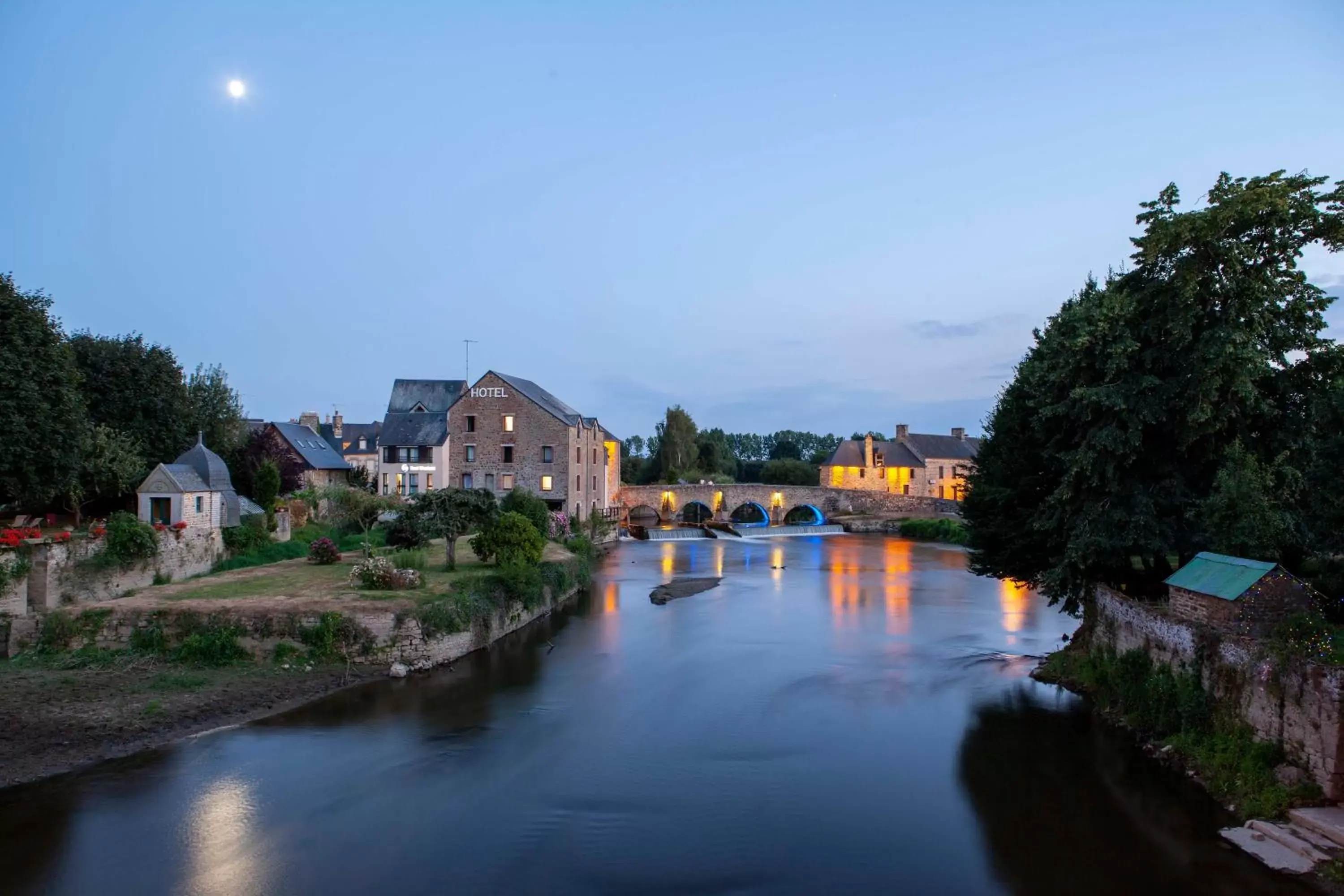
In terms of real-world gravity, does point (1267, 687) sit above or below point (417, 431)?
below

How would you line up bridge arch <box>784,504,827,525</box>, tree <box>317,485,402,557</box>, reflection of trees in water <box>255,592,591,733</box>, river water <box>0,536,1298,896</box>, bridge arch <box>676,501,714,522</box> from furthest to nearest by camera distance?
bridge arch <box>784,504,827,525</box> < bridge arch <box>676,501,714,522</box> < tree <box>317,485,402,557</box> < reflection of trees in water <box>255,592,591,733</box> < river water <box>0,536,1298,896</box>

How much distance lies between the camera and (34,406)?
65.7 feet

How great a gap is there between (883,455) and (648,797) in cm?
6364

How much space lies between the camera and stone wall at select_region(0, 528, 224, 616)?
696 inches

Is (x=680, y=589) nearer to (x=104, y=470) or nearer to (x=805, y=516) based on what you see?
(x=104, y=470)

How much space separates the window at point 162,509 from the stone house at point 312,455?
14.6 m

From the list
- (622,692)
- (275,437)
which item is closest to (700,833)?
(622,692)

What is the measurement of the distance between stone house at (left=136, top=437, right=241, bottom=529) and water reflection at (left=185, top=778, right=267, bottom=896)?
13111 millimetres

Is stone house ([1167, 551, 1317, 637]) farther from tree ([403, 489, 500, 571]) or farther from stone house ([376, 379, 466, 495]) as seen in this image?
stone house ([376, 379, 466, 495])

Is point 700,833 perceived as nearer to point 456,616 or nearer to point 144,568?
point 456,616

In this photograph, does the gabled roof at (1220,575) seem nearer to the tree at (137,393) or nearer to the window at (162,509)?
the window at (162,509)

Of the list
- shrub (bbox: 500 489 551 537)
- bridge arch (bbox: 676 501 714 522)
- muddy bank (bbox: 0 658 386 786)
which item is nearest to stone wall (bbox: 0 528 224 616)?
muddy bank (bbox: 0 658 386 786)

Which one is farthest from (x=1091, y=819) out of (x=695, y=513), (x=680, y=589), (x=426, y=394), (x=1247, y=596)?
(x=695, y=513)

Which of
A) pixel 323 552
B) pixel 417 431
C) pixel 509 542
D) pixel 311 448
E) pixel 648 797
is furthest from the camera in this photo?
pixel 417 431
